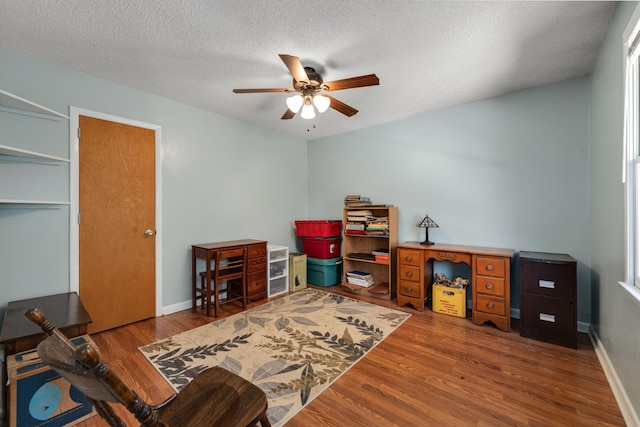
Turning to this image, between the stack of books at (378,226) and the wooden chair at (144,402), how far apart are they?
8.96 feet

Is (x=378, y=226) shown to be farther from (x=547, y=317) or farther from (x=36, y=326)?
(x=36, y=326)

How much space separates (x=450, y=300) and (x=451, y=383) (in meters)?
1.34

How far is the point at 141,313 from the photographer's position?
287 cm

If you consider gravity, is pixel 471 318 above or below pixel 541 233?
below

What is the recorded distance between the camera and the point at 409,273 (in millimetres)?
3203

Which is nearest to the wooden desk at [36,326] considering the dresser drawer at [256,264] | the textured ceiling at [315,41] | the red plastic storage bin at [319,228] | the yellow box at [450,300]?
the dresser drawer at [256,264]

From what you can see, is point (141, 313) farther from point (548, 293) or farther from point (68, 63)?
point (548, 293)

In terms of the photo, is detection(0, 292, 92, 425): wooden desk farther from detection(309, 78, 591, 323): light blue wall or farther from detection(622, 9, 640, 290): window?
detection(309, 78, 591, 323): light blue wall

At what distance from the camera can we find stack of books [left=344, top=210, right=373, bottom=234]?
379 cm

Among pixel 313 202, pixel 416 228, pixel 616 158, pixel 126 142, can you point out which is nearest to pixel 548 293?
pixel 616 158

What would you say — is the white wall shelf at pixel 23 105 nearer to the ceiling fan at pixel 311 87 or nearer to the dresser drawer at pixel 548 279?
the ceiling fan at pixel 311 87

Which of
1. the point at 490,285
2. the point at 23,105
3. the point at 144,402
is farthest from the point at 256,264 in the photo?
the point at 144,402

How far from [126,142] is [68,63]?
76 centimetres

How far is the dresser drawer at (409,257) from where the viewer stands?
123 inches
